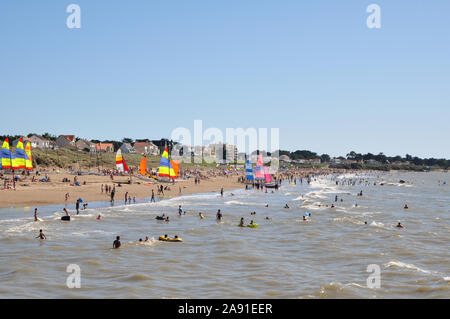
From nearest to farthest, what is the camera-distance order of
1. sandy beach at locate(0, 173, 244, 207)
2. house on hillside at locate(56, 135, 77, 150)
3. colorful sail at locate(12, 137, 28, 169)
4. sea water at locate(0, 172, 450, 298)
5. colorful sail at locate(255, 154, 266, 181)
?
sea water at locate(0, 172, 450, 298), sandy beach at locate(0, 173, 244, 207), colorful sail at locate(12, 137, 28, 169), colorful sail at locate(255, 154, 266, 181), house on hillside at locate(56, 135, 77, 150)

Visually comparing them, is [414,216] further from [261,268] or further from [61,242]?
[61,242]

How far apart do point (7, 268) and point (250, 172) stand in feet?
238

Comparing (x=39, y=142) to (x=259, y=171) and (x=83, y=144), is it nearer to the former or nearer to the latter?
(x=83, y=144)

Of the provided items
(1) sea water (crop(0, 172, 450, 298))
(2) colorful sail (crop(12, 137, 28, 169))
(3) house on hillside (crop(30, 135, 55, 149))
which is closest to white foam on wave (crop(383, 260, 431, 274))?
(1) sea water (crop(0, 172, 450, 298))

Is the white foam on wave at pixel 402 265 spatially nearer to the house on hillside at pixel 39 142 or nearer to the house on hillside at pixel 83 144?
the house on hillside at pixel 39 142

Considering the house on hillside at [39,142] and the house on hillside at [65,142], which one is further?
the house on hillside at [65,142]

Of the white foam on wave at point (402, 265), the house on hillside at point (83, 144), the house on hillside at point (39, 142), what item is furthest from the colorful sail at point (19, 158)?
the house on hillside at point (83, 144)

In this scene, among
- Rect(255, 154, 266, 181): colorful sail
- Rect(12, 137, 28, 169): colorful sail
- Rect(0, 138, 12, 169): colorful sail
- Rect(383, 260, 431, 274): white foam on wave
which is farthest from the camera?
Rect(255, 154, 266, 181): colorful sail

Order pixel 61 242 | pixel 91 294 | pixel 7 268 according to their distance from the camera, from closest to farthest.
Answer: pixel 91 294, pixel 7 268, pixel 61 242

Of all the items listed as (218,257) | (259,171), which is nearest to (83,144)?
(259,171)

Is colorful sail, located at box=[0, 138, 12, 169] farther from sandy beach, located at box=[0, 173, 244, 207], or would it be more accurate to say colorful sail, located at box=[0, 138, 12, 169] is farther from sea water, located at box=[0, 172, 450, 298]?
sea water, located at box=[0, 172, 450, 298]
